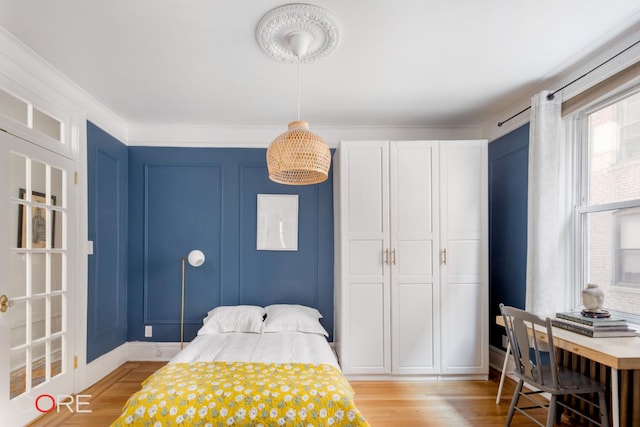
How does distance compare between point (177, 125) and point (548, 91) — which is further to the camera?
point (177, 125)

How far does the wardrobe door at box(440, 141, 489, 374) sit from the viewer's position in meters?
3.52

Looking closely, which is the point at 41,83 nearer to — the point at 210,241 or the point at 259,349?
the point at 210,241

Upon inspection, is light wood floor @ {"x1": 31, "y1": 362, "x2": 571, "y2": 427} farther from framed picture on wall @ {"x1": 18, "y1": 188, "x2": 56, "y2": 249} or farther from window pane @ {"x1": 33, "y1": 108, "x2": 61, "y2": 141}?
window pane @ {"x1": 33, "y1": 108, "x2": 61, "y2": 141}

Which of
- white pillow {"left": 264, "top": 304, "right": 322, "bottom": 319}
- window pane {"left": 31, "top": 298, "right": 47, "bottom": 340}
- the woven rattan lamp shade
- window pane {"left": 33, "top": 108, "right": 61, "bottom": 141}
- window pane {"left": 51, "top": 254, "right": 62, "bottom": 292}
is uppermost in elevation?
window pane {"left": 33, "top": 108, "right": 61, "bottom": 141}

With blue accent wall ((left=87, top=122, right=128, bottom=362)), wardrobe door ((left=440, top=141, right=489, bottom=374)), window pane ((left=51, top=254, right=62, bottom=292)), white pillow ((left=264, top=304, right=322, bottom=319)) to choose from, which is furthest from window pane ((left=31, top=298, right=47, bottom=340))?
wardrobe door ((left=440, top=141, right=489, bottom=374))

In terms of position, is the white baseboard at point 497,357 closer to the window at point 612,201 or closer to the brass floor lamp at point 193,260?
the window at point 612,201

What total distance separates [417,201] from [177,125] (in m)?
2.75

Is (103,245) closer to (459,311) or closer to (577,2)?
(459,311)

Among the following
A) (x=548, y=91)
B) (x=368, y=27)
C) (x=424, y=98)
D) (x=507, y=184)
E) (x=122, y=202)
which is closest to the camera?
(x=368, y=27)

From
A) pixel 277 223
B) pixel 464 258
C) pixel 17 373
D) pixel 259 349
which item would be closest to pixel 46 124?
A: pixel 17 373

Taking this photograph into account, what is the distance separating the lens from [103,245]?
3564 mm

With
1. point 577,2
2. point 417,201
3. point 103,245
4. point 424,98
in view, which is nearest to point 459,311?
point 417,201

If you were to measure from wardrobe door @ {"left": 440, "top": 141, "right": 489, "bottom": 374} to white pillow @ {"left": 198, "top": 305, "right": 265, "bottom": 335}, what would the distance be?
180 centimetres

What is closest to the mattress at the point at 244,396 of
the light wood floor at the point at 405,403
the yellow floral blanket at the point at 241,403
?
the yellow floral blanket at the point at 241,403
